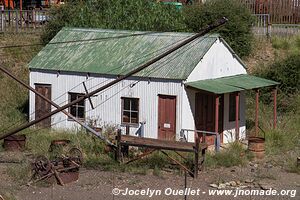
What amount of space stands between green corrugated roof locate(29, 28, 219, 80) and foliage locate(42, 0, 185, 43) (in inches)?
223

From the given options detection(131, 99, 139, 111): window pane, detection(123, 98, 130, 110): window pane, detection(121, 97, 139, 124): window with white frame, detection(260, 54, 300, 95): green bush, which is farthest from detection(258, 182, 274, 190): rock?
detection(260, 54, 300, 95): green bush

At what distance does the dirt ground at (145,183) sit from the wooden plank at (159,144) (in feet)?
2.78

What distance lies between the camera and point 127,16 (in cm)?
3750

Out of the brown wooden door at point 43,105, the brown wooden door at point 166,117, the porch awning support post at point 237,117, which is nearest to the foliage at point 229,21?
the porch awning support post at point 237,117

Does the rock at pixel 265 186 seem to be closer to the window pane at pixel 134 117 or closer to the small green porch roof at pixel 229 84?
the small green porch roof at pixel 229 84

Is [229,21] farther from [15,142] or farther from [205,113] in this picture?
[15,142]

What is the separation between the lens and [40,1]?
171 feet

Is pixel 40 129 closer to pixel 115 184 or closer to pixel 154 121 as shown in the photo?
pixel 154 121

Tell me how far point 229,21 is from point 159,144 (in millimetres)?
17567

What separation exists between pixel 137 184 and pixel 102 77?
22.4 ft

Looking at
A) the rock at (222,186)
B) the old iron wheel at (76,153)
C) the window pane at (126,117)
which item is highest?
the window pane at (126,117)

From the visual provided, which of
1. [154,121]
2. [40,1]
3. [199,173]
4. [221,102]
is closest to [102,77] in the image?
[154,121]

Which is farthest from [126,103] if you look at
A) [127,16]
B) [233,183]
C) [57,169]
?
[127,16]

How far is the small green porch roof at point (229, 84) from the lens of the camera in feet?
89.7
